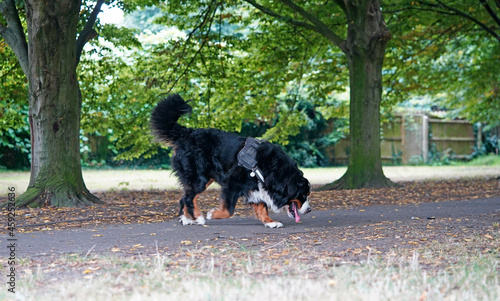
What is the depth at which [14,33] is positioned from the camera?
32.0ft

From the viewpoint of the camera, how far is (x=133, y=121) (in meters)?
14.6

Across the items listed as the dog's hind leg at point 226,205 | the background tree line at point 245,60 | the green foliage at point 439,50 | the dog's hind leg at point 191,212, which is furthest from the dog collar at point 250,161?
the green foliage at point 439,50

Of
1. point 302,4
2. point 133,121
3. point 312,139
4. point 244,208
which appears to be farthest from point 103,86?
point 312,139

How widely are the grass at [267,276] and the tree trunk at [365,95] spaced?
8176 mm

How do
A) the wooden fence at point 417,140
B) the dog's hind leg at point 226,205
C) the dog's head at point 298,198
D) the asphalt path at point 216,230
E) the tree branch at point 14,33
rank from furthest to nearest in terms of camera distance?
the wooden fence at point 417,140, the tree branch at point 14,33, the dog's hind leg at point 226,205, the dog's head at point 298,198, the asphalt path at point 216,230

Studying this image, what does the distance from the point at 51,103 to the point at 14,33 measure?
60.7 inches

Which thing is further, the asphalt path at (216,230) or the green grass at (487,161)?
the green grass at (487,161)

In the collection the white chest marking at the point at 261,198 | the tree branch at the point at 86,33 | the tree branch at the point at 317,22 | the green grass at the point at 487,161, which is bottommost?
the white chest marking at the point at 261,198

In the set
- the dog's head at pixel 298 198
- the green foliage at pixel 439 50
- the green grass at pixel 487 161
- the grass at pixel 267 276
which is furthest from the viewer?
the green grass at pixel 487 161

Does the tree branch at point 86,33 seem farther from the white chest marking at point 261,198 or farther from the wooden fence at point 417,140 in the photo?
the wooden fence at point 417,140

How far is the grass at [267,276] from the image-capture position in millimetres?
3574

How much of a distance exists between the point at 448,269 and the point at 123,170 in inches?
800

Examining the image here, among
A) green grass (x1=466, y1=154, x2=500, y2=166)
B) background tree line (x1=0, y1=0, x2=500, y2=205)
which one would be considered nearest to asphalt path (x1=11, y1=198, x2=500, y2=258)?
background tree line (x1=0, y1=0, x2=500, y2=205)

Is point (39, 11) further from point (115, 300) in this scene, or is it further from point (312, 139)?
point (312, 139)
